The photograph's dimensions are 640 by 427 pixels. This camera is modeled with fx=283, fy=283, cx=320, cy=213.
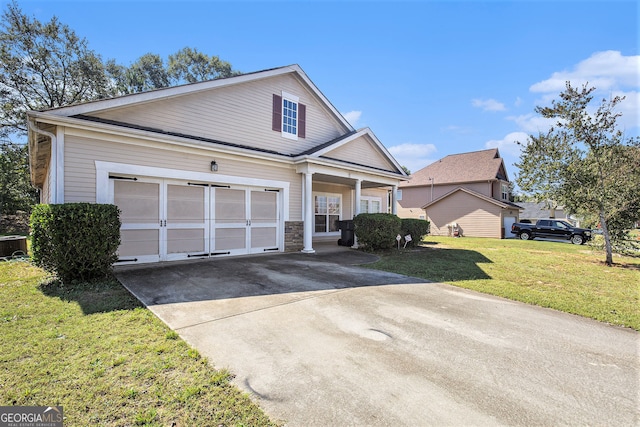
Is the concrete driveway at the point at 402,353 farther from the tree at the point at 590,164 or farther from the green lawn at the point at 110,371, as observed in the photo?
the tree at the point at 590,164

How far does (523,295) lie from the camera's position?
5613mm

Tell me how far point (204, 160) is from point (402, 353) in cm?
758

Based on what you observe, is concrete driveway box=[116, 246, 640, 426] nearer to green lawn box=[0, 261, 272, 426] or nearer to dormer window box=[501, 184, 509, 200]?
green lawn box=[0, 261, 272, 426]

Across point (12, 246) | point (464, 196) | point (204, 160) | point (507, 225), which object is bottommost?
point (12, 246)

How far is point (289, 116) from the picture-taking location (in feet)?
37.2

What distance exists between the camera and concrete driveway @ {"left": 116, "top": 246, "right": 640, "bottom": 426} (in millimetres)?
2275

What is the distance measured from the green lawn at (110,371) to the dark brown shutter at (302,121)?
8936 millimetres

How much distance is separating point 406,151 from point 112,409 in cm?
3681

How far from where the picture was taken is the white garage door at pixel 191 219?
734 cm

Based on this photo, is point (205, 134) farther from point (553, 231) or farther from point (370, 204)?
point (553, 231)

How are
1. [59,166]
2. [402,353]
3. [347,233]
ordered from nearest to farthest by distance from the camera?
[402,353] < [59,166] < [347,233]

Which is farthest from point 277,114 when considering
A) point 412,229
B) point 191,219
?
point 412,229

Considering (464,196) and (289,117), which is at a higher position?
(289,117)

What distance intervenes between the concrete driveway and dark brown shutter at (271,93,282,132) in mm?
6827
